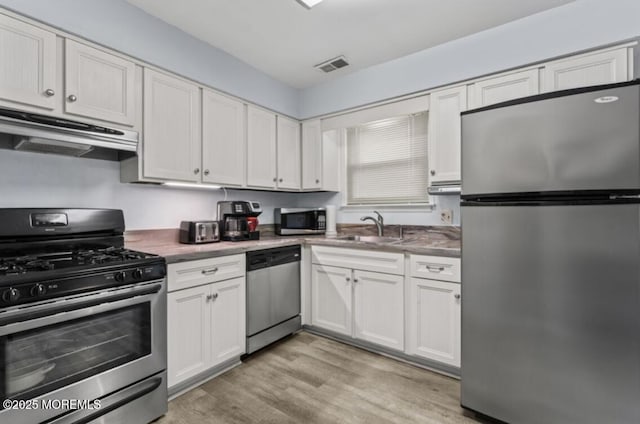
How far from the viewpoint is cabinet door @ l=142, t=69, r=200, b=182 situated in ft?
6.89

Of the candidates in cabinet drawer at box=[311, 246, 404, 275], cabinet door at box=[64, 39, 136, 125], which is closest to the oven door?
cabinet door at box=[64, 39, 136, 125]

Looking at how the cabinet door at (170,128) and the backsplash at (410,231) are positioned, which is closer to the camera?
the cabinet door at (170,128)

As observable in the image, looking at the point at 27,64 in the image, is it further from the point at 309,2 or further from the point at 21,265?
the point at 309,2

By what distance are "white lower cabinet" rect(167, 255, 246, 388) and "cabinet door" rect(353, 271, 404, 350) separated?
946mm

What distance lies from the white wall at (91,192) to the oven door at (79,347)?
87 centimetres

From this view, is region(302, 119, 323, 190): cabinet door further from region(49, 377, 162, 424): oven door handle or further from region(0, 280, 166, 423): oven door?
region(49, 377, 162, 424): oven door handle

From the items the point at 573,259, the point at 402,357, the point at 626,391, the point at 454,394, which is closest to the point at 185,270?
the point at 402,357

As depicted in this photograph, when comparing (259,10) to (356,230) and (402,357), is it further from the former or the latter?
(402,357)

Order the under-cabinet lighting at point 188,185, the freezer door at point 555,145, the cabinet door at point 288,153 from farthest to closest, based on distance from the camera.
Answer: the cabinet door at point 288,153, the under-cabinet lighting at point 188,185, the freezer door at point 555,145

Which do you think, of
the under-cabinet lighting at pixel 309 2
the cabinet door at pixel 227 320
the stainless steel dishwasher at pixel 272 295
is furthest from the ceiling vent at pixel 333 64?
the cabinet door at pixel 227 320

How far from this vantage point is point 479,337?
1.66 m

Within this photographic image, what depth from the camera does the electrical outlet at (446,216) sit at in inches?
105

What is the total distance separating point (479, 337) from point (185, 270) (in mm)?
1795

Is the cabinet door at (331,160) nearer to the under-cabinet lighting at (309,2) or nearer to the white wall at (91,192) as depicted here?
the white wall at (91,192)
